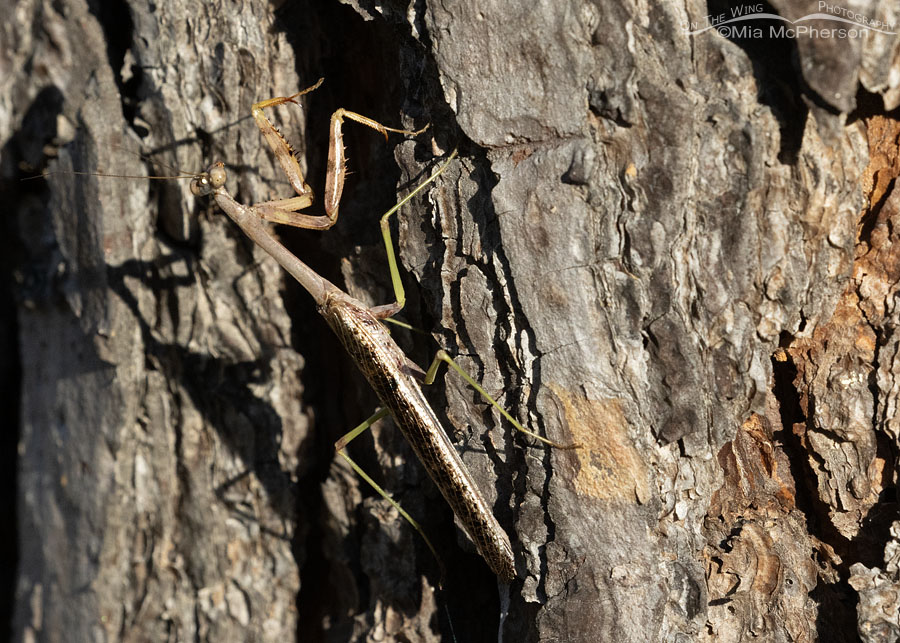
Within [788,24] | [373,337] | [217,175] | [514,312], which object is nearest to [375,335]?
[373,337]

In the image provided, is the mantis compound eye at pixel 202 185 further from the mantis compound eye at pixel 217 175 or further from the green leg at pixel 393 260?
the green leg at pixel 393 260

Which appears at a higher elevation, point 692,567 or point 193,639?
point 692,567

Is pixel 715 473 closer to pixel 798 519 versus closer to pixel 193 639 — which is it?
pixel 798 519

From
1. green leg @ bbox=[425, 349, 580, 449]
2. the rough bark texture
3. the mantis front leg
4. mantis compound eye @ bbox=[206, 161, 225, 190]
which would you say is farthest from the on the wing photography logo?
mantis compound eye @ bbox=[206, 161, 225, 190]

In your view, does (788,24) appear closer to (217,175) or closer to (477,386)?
(477,386)

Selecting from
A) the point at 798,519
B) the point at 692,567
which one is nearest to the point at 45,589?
the point at 692,567

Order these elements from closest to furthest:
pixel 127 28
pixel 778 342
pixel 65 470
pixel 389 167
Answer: pixel 778 342
pixel 389 167
pixel 127 28
pixel 65 470

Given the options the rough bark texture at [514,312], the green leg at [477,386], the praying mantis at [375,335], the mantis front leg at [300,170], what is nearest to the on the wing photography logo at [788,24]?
the rough bark texture at [514,312]

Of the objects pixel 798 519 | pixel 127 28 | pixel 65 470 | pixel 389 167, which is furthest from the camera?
pixel 65 470
